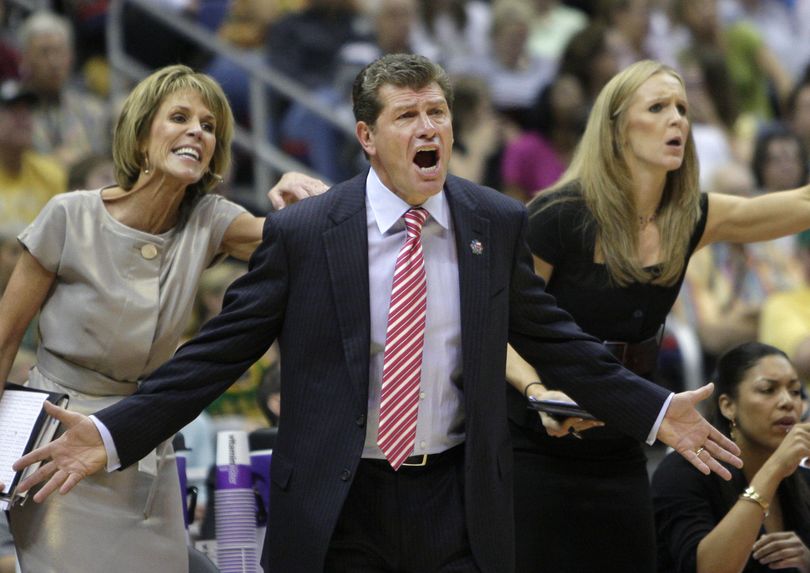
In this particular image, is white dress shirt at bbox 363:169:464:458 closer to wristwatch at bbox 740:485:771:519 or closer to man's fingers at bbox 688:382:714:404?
man's fingers at bbox 688:382:714:404

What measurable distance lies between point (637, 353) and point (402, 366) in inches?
47.9

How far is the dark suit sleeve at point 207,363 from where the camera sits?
373cm

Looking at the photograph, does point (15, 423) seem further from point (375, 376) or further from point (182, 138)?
point (375, 376)

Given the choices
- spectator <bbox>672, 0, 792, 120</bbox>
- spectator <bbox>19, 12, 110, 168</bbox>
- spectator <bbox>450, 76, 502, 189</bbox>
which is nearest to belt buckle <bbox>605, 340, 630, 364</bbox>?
spectator <bbox>19, 12, 110, 168</bbox>

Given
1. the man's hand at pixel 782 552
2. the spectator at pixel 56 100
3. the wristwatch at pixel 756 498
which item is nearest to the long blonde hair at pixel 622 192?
the wristwatch at pixel 756 498

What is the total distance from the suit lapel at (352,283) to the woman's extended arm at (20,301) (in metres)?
0.91

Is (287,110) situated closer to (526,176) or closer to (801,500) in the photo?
(526,176)

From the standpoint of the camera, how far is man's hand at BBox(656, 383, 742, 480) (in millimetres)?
3854

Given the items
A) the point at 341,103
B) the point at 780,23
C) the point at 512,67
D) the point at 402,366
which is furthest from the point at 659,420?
the point at 780,23

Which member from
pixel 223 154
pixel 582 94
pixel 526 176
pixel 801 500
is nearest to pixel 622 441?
pixel 801 500

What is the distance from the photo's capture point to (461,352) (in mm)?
3760

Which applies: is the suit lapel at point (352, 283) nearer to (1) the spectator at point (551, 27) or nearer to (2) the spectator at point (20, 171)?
(2) the spectator at point (20, 171)

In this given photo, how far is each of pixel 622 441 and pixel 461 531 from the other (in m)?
1.08

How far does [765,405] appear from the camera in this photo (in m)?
5.00
